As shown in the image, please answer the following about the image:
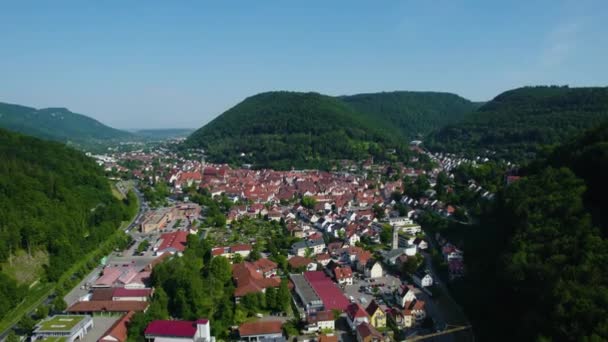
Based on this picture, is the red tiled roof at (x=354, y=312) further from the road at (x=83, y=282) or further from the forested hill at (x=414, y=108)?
the forested hill at (x=414, y=108)

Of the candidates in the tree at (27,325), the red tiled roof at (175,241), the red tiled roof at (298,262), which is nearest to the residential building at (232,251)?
the red tiled roof at (175,241)

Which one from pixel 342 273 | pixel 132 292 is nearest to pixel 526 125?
pixel 342 273

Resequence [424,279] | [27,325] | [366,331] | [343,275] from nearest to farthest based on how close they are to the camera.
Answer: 1. [366,331]
2. [27,325]
3. [424,279]
4. [343,275]

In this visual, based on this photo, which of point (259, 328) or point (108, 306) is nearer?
point (259, 328)

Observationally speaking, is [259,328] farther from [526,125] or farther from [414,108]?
[414,108]

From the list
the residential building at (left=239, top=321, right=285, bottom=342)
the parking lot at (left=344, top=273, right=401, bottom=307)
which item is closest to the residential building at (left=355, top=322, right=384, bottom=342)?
the residential building at (left=239, top=321, right=285, bottom=342)

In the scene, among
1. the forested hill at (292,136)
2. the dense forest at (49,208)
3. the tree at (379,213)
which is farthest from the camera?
the forested hill at (292,136)

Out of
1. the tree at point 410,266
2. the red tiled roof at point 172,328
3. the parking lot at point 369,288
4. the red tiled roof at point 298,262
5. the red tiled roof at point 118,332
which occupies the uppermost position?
the tree at point 410,266
